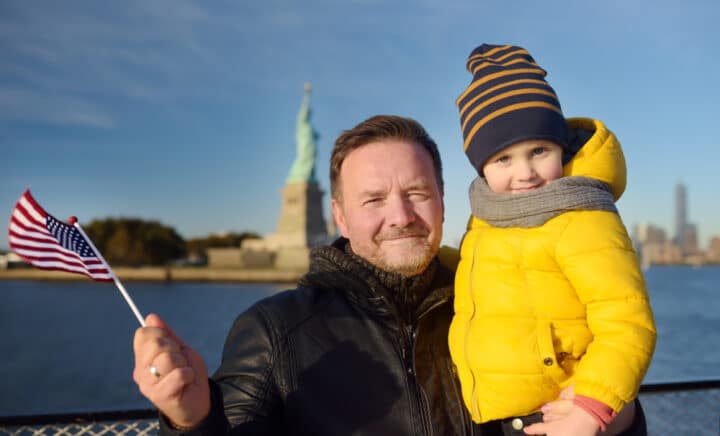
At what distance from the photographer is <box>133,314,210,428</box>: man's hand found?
115cm

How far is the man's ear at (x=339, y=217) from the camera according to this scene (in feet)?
6.49

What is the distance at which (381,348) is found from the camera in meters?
1.59

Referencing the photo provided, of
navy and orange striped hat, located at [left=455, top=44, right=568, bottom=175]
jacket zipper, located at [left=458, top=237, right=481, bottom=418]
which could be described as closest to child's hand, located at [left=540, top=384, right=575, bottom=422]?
jacket zipper, located at [left=458, top=237, right=481, bottom=418]

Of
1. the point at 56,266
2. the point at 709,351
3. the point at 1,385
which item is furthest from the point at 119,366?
the point at 709,351

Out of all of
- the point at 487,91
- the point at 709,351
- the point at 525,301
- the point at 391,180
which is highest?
the point at 487,91

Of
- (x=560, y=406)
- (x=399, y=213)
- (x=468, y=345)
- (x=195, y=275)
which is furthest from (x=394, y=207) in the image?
(x=195, y=275)

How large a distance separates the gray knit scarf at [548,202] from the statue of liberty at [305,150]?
32408mm

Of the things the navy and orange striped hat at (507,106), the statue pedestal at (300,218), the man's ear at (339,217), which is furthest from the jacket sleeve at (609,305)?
the statue pedestal at (300,218)

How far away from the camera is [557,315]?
156 centimetres

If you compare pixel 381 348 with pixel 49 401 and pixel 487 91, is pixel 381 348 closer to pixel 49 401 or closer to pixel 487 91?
pixel 487 91

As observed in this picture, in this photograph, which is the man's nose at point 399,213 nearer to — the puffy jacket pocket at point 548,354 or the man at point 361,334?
the man at point 361,334

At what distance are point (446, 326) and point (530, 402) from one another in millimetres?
339

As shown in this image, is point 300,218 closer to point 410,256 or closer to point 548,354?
point 410,256

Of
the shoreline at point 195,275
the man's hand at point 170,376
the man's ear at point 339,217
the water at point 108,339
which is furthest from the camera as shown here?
the shoreline at point 195,275
